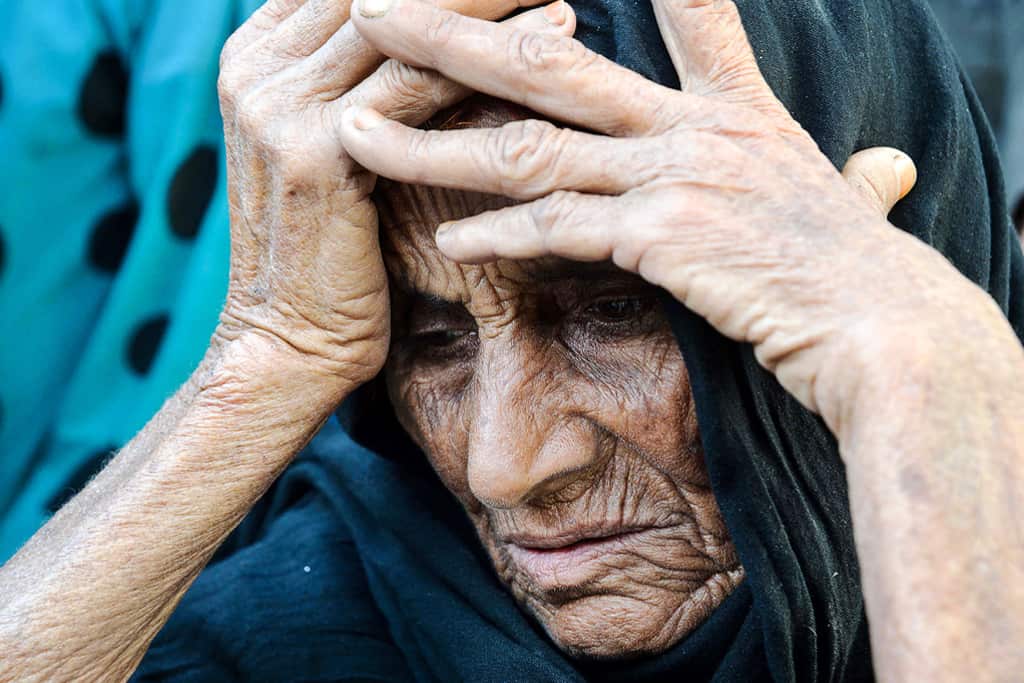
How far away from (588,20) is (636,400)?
1.70 ft

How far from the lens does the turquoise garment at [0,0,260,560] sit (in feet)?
10.6

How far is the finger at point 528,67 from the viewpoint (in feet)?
4.98

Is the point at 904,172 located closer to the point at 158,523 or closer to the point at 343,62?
the point at 343,62

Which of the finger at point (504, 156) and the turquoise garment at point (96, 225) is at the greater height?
the finger at point (504, 156)

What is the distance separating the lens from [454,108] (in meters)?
1.70

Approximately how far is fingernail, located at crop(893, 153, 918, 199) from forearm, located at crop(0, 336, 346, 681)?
2.89 ft

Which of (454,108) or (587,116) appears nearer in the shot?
(587,116)

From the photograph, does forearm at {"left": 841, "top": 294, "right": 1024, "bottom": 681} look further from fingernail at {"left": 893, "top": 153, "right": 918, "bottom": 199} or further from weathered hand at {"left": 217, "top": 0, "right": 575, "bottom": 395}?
weathered hand at {"left": 217, "top": 0, "right": 575, "bottom": 395}

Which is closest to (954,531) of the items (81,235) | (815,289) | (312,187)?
(815,289)

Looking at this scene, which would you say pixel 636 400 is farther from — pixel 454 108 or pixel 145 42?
pixel 145 42

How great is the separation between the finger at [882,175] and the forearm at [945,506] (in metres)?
0.38

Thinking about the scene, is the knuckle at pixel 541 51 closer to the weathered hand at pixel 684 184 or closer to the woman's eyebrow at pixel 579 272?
the weathered hand at pixel 684 184

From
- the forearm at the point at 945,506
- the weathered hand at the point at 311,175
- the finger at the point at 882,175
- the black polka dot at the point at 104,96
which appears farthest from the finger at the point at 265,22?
the black polka dot at the point at 104,96

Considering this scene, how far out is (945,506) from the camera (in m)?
1.29
